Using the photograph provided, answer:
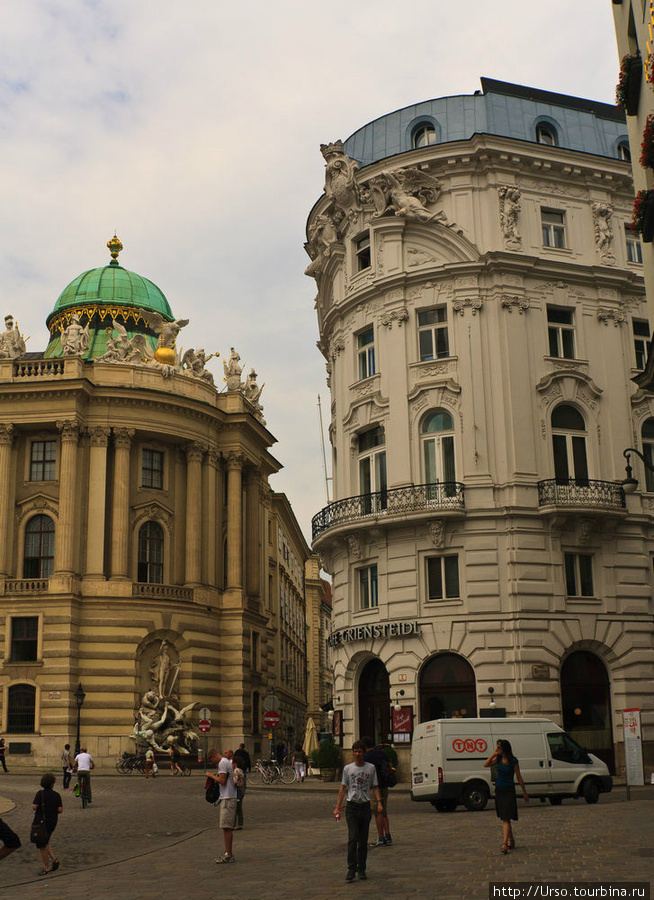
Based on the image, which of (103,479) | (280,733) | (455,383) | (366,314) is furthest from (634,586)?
(280,733)

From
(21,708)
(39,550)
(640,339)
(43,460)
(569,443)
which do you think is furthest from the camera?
(43,460)

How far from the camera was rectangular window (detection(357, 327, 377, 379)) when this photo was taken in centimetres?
4456

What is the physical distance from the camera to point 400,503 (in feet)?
134

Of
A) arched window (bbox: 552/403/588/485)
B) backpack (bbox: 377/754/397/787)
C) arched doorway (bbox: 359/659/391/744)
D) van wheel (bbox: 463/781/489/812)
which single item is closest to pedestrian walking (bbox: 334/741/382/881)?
backpack (bbox: 377/754/397/787)

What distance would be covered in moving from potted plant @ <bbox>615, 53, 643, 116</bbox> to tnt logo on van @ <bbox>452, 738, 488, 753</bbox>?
16.7 meters

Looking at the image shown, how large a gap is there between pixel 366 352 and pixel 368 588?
9590mm

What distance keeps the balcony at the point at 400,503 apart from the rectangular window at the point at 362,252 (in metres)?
9.85

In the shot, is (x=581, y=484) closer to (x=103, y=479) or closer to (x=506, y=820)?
(x=506, y=820)

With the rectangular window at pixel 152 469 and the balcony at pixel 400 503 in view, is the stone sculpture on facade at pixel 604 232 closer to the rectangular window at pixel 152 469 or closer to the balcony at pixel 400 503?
the balcony at pixel 400 503

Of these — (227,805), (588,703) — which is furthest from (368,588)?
(227,805)

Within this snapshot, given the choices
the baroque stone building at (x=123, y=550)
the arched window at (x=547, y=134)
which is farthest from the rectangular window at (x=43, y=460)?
the arched window at (x=547, y=134)

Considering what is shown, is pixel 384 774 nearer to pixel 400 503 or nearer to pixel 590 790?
pixel 590 790

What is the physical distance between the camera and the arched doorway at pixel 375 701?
41.3 metres

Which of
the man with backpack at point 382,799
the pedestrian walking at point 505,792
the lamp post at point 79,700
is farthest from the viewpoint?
the lamp post at point 79,700
